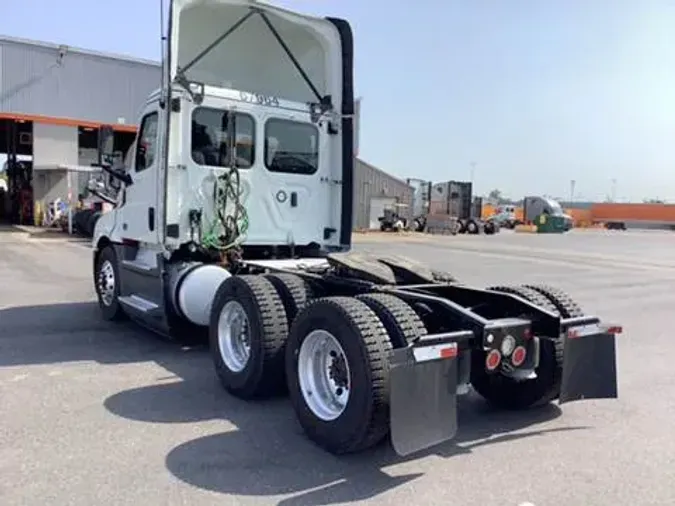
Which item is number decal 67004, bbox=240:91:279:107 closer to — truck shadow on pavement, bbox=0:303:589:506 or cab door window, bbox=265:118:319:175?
cab door window, bbox=265:118:319:175

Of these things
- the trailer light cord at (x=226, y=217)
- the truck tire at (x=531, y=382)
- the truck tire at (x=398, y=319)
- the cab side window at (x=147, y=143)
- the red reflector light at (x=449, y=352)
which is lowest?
the truck tire at (x=531, y=382)

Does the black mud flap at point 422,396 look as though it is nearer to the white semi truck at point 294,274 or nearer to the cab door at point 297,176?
the white semi truck at point 294,274

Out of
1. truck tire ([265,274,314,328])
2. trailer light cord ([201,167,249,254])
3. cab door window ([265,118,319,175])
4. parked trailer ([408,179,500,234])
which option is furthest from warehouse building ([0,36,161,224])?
truck tire ([265,274,314,328])

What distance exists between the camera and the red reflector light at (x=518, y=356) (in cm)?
435

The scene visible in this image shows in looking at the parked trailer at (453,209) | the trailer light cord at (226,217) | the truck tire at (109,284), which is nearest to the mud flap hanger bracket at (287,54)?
the trailer light cord at (226,217)

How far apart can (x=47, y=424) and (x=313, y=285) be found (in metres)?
2.29

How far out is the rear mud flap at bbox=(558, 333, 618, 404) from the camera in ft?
14.9

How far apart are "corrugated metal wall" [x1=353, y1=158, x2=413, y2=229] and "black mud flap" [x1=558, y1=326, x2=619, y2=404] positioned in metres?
32.3

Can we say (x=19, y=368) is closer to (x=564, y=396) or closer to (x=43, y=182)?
(x=564, y=396)

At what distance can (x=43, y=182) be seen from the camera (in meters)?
27.3

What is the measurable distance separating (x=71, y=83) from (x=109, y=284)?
69.1 feet

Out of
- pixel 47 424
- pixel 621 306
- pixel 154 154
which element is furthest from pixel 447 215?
pixel 47 424

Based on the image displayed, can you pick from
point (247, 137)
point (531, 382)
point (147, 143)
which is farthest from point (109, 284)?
point (531, 382)

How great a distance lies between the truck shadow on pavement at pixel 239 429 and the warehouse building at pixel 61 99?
19435mm
